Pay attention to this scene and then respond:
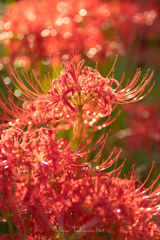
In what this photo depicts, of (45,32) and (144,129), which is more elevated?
(45,32)

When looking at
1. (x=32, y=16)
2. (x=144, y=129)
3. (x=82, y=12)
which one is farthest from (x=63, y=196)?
(x=82, y=12)

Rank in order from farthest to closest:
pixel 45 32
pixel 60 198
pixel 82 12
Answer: pixel 82 12, pixel 45 32, pixel 60 198

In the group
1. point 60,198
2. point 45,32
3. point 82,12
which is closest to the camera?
point 60,198

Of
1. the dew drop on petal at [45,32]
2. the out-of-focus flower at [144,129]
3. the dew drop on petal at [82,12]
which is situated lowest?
the out-of-focus flower at [144,129]

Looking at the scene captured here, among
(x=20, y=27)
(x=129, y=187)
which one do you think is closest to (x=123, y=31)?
(x=20, y=27)

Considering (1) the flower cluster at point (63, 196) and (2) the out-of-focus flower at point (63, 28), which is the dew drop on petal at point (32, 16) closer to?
(2) the out-of-focus flower at point (63, 28)

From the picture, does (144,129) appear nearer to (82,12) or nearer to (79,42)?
(79,42)

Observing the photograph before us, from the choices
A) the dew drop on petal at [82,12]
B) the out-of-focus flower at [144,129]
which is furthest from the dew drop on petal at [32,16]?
the out-of-focus flower at [144,129]

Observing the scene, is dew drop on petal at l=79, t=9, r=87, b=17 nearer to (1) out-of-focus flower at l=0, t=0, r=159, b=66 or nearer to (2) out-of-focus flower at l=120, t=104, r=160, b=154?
(1) out-of-focus flower at l=0, t=0, r=159, b=66

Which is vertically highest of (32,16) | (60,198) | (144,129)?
(32,16)
